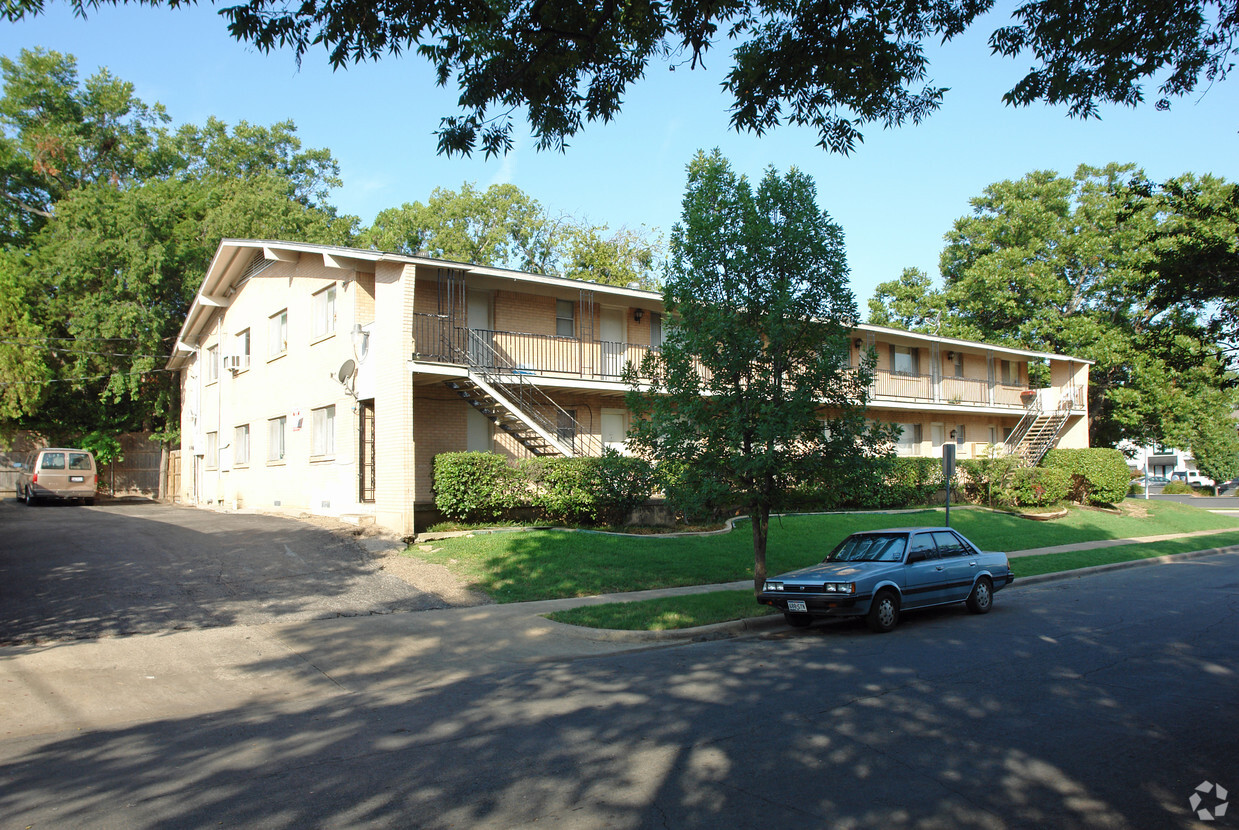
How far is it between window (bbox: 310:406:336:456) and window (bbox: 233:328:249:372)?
6390 mm

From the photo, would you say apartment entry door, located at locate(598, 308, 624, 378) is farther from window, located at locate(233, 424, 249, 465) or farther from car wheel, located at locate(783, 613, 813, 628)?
window, located at locate(233, 424, 249, 465)

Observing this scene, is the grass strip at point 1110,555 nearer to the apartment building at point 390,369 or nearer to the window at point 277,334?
the apartment building at point 390,369

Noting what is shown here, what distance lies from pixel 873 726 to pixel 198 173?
4715 cm

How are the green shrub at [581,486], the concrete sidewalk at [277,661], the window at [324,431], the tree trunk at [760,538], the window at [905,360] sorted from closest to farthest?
the concrete sidewalk at [277,661] → the tree trunk at [760,538] → the green shrub at [581,486] → the window at [324,431] → the window at [905,360]

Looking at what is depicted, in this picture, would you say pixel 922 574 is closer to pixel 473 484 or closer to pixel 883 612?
pixel 883 612

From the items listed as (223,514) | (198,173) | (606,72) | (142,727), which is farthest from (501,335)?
(198,173)

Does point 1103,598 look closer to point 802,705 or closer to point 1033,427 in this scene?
point 802,705

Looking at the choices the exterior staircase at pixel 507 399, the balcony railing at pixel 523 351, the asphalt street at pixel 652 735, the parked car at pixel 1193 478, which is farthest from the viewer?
the parked car at pixel 1193 478

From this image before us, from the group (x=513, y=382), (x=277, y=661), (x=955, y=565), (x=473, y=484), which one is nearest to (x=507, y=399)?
(x=513, y=382)

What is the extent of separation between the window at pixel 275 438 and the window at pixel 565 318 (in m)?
8.44

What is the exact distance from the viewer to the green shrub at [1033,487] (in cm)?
2786

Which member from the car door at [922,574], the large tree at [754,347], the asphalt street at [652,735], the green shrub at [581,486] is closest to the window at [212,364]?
the green shrub at [581,486]

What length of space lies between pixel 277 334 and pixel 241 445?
4.92m

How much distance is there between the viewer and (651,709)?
22.3 ft
